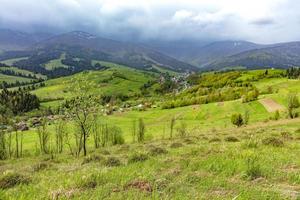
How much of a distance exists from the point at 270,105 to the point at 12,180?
5184 inches

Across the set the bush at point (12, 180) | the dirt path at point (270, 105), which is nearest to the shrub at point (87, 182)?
the bush at point (12, 180)

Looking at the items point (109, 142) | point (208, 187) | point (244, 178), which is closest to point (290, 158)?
point (244, 178)

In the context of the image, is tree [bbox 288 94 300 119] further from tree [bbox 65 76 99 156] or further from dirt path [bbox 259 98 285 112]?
tree [bbox 65 76 99 156]

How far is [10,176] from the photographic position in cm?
1350

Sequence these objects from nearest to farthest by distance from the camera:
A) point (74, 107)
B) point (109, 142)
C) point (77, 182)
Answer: point (77, 182) < point (74, 107) < point (109, 142)

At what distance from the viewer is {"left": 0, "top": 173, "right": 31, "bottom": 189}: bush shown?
12.9 m

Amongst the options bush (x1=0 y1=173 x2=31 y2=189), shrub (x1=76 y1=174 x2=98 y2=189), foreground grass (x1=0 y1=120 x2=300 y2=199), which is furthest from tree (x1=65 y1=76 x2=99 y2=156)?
shrub (x1=76 y1=174 x2=98 y2=189)

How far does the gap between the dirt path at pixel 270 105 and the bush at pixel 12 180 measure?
120 m

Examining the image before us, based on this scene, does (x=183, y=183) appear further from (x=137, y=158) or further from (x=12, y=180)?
(x=137, y=158)

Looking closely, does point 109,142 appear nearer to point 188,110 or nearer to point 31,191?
point 188,110

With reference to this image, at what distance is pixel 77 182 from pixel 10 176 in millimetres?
3209

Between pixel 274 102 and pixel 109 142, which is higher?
pixel 274 102

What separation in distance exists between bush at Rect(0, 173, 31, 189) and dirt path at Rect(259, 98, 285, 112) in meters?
120

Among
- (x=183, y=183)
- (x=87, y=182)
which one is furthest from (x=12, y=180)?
(x=183, y=183)
